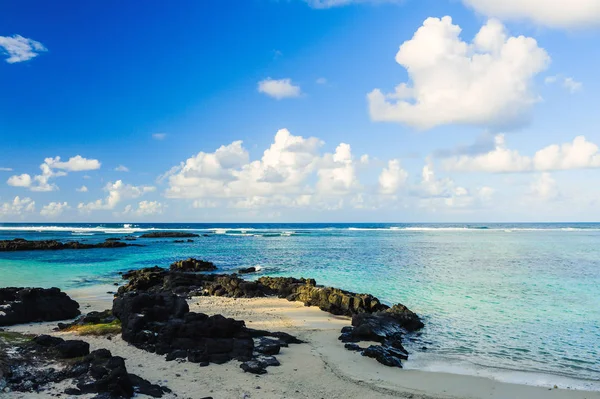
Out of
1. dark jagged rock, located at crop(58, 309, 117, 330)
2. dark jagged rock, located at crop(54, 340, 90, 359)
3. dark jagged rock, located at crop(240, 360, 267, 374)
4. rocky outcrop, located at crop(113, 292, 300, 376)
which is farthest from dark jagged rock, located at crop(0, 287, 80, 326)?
dark jagged rock, located at crop(240, 360, 267, 374)

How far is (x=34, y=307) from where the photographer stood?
67.7 ft

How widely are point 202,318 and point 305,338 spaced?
4.71m

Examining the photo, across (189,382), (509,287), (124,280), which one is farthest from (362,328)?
(124,280)

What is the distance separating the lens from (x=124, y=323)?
17016 mm

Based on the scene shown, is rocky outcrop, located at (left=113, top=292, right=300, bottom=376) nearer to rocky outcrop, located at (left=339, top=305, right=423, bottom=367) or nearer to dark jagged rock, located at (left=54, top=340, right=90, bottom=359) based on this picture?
dark jagged rock, located at (left=54, top=340, right=90, bottom=359)

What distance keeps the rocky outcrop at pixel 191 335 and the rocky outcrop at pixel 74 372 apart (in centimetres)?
240

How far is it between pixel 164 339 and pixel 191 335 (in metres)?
1.01

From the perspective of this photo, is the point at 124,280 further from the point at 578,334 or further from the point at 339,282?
the point at 578,334

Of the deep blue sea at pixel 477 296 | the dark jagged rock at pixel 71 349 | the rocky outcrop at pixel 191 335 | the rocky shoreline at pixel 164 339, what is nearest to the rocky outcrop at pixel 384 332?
the rocky shoreline at pixel 164 339

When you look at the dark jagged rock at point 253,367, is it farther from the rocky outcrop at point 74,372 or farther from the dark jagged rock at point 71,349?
the dark jagged rock at point 71,349

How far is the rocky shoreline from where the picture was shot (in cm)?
1170

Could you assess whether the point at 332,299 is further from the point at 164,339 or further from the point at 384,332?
the point at 164,339

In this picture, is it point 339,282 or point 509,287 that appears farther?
point 339,282

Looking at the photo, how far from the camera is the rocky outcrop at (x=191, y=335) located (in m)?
14.7
